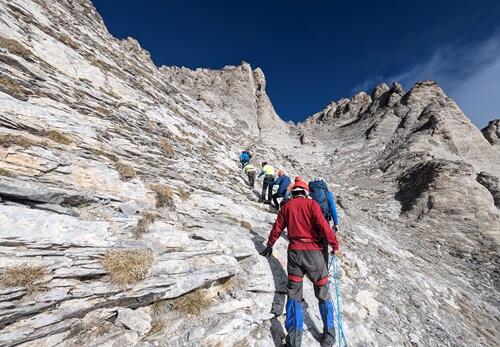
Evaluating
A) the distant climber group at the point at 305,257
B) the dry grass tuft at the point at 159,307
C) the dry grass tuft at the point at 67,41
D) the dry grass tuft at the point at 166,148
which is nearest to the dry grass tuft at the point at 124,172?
the dry grass tuft at the point at 166,148

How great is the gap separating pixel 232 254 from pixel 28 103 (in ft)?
30.2

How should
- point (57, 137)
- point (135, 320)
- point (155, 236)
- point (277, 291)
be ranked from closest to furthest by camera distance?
point (135, 320) < point (155, 236) < point (277, 291) < point (57, 137)

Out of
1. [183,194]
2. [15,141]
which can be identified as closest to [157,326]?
[183,194]

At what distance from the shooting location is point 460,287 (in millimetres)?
13484

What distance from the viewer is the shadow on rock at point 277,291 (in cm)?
595

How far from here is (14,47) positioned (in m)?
11.2

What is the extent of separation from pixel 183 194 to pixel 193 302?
4.99 metres

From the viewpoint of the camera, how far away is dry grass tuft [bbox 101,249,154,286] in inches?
207

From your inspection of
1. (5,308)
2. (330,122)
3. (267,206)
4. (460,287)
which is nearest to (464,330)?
(460,287)

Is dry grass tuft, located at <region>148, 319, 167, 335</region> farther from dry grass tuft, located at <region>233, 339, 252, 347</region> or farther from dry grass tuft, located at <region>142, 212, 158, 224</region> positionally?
dry grass tuft, located at <region>142, 212, 158, 224</region>

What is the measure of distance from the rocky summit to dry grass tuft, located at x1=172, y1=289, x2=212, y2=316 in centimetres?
3

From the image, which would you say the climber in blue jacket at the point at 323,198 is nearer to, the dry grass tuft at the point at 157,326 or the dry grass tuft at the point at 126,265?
the dry grass tuft at the point at 126,265

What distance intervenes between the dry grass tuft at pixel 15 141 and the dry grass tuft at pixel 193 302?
6.34 metres

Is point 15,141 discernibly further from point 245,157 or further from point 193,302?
point 245,157
